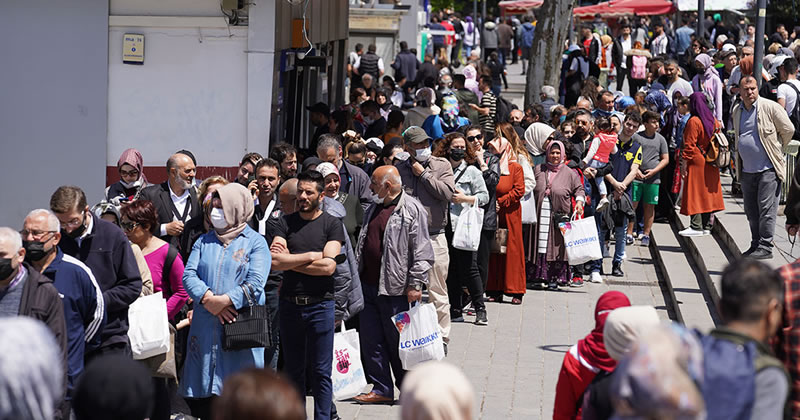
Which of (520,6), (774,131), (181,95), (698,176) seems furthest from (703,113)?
(520,6)

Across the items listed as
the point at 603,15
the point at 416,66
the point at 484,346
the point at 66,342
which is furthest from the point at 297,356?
the point at 603,15

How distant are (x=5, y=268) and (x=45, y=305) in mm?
281

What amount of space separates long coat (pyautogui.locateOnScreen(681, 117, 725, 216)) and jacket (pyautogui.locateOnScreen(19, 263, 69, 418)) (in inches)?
361

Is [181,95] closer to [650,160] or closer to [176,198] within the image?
[176,198]

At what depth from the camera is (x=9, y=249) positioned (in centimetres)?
551

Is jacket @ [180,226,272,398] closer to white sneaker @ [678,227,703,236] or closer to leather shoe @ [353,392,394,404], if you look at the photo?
leather shoe @ [353,392,394,404]

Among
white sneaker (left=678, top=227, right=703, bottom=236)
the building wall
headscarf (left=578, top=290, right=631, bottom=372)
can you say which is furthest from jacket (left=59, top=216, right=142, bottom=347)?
white sneaker (left=678, top=227, right=703, bottom=236)

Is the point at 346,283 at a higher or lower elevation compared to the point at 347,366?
higher

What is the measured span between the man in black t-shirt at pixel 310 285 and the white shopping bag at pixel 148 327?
0.80 m

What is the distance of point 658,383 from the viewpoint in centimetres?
319

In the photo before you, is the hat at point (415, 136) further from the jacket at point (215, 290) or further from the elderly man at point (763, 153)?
the elderly man at point (763, 153)

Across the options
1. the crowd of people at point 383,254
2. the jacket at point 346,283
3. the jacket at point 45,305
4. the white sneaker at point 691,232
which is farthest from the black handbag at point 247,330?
the white sneaker at point 691,232

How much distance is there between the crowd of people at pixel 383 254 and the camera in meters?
4.00

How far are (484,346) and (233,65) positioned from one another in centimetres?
389
